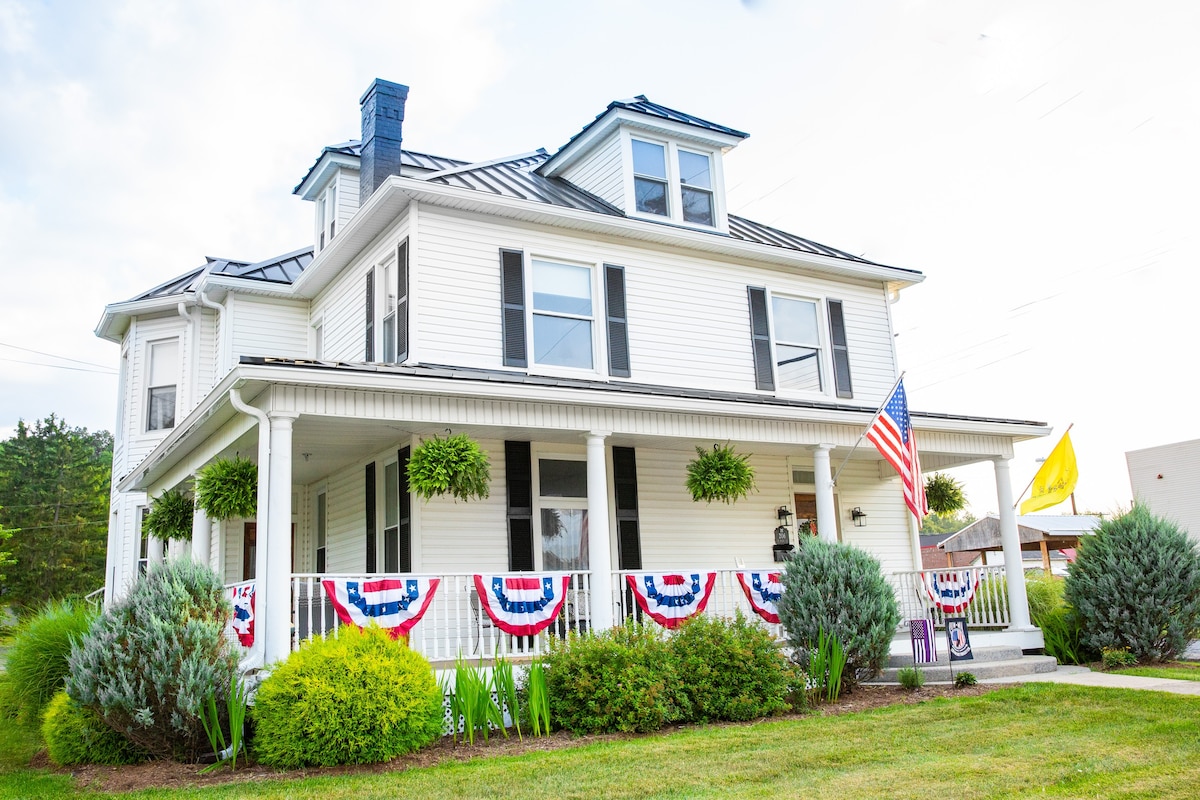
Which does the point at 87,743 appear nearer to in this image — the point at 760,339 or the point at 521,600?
the point at 521,600

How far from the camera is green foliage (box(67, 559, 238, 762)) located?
7617mm

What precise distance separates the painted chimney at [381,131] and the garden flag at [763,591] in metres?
7.78

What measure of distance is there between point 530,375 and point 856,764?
6.62 metres

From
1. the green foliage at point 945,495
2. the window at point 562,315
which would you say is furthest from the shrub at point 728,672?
the green foliage at point 945,495

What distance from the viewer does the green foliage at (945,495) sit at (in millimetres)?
15172

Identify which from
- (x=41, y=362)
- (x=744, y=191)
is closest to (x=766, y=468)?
(x=744, y=191)

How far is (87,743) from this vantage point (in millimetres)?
8078

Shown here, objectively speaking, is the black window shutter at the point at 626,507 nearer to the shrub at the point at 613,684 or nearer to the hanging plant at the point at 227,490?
the shrub at the point at 613,684

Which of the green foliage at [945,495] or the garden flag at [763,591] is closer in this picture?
the garden flag at [763,591]

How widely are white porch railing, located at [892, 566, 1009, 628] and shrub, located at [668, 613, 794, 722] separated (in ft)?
15.2

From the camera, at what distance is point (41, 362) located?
115 feet

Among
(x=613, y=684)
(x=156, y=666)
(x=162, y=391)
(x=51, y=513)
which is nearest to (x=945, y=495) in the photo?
(x=613, y=684)

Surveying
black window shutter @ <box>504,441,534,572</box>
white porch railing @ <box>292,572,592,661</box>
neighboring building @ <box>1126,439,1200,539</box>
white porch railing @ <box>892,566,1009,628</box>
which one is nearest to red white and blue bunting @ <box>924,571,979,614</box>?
white porch railing @ <box>892,566,1009,628</box>

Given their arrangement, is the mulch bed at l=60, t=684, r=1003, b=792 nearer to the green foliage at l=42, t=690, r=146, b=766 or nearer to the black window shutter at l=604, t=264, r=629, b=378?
the green foliage at l=42, t=690, r=146, b=766
